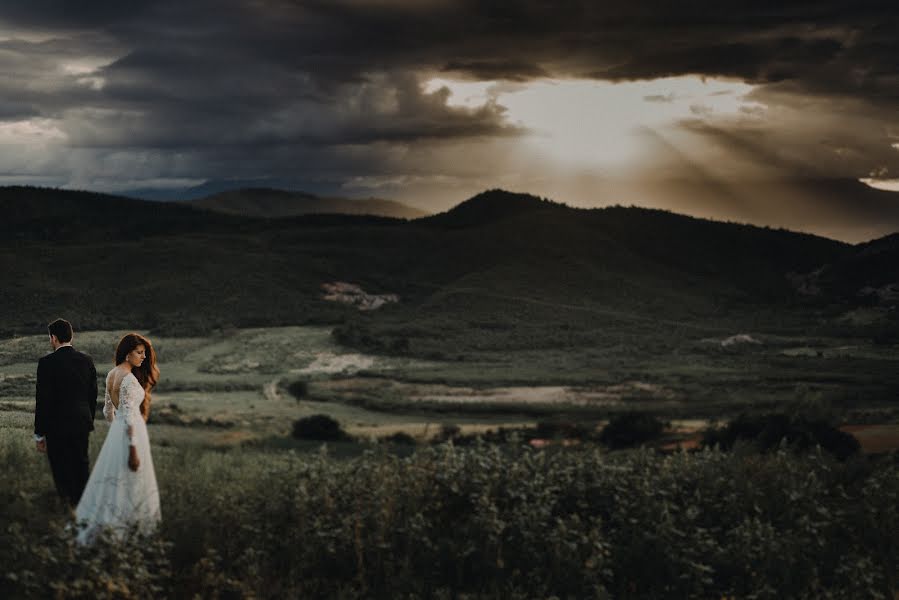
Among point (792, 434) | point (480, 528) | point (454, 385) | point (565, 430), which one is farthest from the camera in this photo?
point (454, 385)

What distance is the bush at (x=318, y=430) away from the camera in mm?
39031

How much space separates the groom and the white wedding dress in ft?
3.94

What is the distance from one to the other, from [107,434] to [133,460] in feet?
3.46

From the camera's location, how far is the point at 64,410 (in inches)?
425

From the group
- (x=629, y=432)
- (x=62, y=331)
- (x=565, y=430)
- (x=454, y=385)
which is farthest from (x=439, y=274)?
(x=62, y=331)

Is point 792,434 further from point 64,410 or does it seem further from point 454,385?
point 454,385

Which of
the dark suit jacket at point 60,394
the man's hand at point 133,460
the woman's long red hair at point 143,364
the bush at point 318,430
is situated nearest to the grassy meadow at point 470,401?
the man's hand at point 133,460

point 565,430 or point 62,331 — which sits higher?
point 62,331

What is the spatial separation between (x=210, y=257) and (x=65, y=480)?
419 feet

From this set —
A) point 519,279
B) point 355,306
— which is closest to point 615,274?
point 519,279

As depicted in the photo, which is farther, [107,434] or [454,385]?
[454,385]

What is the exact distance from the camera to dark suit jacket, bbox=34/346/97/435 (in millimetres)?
10734

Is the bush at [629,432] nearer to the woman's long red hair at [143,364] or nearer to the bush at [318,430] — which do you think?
the bush at [318,430]

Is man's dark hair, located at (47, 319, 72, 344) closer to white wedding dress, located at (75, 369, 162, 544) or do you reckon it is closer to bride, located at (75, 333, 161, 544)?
bride, located at (75, 333, 161, 544)
